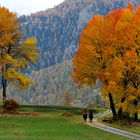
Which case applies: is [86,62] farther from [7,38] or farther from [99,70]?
[7,38]

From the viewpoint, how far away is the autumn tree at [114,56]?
51.8 meters

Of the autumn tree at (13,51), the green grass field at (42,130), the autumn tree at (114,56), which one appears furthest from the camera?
the autumn tree at (13,51)

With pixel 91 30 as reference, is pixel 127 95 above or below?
below

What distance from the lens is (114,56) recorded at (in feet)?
185

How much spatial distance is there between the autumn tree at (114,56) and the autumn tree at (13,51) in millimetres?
7580

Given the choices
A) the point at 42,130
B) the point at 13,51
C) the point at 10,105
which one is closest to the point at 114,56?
the point at 13,51

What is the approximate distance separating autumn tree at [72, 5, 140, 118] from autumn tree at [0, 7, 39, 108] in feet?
24.9

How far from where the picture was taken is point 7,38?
194ft

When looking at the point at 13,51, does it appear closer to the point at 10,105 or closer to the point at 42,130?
the point at 10,105

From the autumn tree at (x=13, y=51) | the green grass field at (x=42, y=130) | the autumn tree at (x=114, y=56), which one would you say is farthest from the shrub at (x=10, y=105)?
the autumn tree at (x=114, y=56)

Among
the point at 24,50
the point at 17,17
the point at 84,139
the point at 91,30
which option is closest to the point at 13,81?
the point at 24,50

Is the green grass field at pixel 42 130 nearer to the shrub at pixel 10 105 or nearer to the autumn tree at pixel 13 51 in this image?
the shrub at pixel 10 105

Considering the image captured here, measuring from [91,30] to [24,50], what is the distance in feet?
36.5

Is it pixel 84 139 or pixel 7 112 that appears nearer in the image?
pixel 84 139
